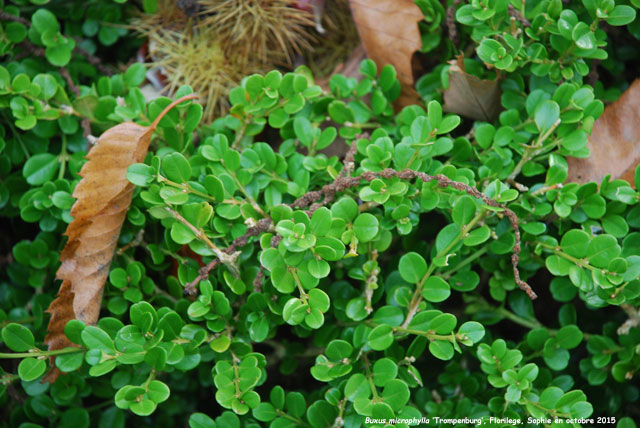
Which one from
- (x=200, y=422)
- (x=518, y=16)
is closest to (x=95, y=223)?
(x=200, y=422)

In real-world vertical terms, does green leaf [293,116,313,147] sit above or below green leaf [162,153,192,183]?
below

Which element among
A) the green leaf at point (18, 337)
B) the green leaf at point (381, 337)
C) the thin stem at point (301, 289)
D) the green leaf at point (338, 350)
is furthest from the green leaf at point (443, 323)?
the green leaf at point (18, 337)

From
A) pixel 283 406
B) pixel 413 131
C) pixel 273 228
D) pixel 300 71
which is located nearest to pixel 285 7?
pixel 300 71

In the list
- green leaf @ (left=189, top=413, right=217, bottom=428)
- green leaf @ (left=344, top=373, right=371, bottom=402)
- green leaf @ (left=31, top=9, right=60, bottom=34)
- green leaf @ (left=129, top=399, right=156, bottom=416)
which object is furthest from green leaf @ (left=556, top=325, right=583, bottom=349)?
green leaf @ (left=31, top=9, right=60, bottom=34)

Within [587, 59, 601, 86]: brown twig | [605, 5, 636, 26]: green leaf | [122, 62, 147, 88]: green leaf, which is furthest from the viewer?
[122, 62, 147, 88]: green leaf

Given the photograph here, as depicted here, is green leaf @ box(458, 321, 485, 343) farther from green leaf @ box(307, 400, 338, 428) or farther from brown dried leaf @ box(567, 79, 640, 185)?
brown dried leaf @ box(567, 79, 640, 185)

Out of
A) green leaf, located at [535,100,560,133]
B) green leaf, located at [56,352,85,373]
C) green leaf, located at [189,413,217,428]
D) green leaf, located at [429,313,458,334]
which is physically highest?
green leaf, located at [535,100,560,133]

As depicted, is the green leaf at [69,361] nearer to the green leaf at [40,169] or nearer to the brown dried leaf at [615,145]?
the green leaf at [40,169]
